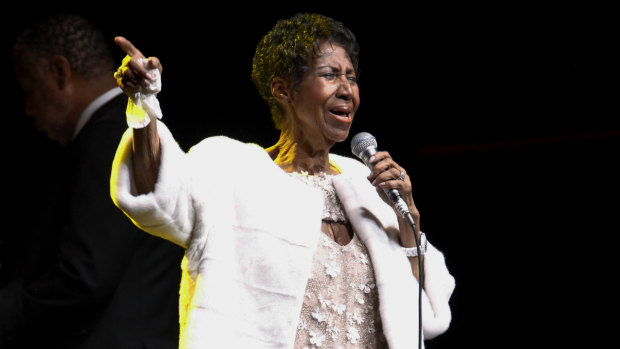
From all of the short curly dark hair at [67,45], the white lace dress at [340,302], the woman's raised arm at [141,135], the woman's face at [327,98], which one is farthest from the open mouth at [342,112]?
the short curly dark hair at [67,45]

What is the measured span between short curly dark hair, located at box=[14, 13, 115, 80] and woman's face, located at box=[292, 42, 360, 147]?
1.85ft

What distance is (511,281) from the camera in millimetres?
3303

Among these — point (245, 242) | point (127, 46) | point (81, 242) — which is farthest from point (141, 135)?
point (81, 242)

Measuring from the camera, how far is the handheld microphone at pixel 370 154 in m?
1.87

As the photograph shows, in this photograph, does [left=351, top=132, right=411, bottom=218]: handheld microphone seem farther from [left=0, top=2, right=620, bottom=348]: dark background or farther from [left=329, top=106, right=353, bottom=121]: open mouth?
[left=0, top=2, right=620, bottom=348]: dark background

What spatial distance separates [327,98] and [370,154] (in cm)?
20

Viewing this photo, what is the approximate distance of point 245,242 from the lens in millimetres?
1779

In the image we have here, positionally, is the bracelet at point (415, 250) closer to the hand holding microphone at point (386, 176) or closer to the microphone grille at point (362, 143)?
the hand holding microphone at point (386, 176)

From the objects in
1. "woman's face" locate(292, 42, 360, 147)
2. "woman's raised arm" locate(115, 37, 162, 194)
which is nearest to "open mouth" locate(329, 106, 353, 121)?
"woman's face" locate(292, 42, 360, 147)

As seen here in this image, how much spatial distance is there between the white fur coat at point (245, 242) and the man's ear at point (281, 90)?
0.23 m

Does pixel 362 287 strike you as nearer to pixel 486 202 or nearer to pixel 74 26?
pixel 74 26

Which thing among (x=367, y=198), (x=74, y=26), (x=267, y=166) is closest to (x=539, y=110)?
(x=367, y=198)

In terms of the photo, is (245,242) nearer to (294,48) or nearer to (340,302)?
(340,302)

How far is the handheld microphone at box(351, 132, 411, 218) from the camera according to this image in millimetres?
1868
